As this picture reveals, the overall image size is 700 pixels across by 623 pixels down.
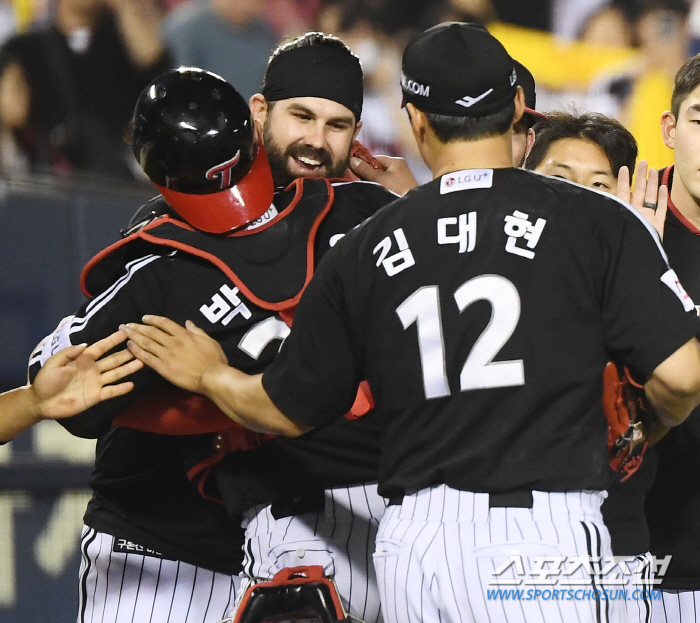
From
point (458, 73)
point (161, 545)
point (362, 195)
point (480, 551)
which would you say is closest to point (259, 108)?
point (362, 195)

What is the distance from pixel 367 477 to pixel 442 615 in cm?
65

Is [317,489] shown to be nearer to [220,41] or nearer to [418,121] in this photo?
[418,121]

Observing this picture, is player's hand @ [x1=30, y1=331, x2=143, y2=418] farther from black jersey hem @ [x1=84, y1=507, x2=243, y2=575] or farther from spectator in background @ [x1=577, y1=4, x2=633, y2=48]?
spectator in background @ [x1=577, y1=4, x2=633, y2=48]

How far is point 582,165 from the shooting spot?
347 cm

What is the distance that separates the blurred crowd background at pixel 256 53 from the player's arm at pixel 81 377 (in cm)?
441

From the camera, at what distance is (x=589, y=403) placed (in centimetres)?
227

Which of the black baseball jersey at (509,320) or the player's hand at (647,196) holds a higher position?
the player's hand at (647,196)

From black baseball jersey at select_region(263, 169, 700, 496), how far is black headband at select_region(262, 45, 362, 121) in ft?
3.58

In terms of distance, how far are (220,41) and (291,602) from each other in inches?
226

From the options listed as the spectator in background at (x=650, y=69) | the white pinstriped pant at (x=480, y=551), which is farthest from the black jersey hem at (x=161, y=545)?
the spectator in background at (x=650, y=69)

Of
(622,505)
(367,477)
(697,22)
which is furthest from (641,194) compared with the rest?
(697,22)

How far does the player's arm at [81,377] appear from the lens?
8.95ft

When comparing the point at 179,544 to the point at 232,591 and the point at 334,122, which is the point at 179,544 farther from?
the point at 334,122

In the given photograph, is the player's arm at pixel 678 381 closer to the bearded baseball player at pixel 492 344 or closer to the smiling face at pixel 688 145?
the bearded baseball player at pixel 492 344
